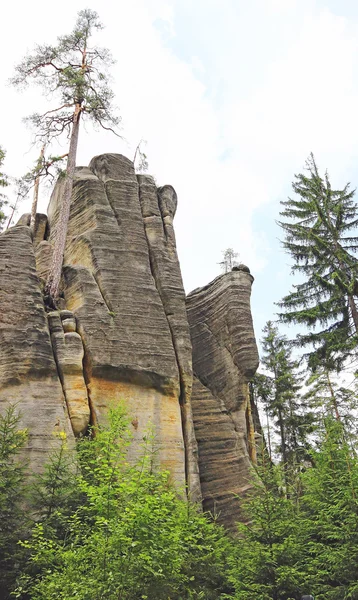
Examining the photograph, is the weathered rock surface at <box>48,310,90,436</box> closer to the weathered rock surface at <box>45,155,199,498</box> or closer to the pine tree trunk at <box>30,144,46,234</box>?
the weathered rock surface at <box>45,155,199,498</box>

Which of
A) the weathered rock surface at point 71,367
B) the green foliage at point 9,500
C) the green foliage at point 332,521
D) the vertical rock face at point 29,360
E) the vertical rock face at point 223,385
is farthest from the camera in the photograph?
the vertical rock face at point 223,385

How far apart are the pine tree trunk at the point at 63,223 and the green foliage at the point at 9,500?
5.23 m

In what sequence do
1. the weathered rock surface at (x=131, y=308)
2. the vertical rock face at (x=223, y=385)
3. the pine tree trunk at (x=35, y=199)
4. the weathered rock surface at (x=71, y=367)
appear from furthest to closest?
the pine tree trunk at (x=35, y=199), the vertical rock face at (x=223, y=385), the weathered rock surface at (x=131, y=308), the weathered rock surface at (x=71, y=367)

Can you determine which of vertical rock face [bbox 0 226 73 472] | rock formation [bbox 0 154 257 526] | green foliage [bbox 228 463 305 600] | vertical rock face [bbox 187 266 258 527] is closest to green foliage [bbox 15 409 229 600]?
green foliage [bbox 228 463 305 600]

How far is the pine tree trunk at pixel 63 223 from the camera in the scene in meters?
15.5

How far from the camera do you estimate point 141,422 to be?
1359 cm

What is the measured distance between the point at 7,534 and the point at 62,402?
3480 mm

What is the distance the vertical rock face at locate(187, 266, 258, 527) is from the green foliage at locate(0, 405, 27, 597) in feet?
18.5

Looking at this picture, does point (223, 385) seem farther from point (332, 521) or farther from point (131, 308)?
point (332, 521)

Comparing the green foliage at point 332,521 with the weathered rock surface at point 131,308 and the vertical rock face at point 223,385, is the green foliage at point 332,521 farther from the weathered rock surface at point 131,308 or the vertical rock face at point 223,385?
the weathered rock surface at point 131,308

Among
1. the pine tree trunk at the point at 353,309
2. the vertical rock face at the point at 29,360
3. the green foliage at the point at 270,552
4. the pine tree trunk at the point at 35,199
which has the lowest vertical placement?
the green foliage at the point at 270,552

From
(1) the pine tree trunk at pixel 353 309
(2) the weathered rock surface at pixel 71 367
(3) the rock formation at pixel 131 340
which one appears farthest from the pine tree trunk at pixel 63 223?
(1) the pine tree trunk at pixel 353 309

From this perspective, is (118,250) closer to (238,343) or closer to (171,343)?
(171,343)

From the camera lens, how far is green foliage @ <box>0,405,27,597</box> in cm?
954
